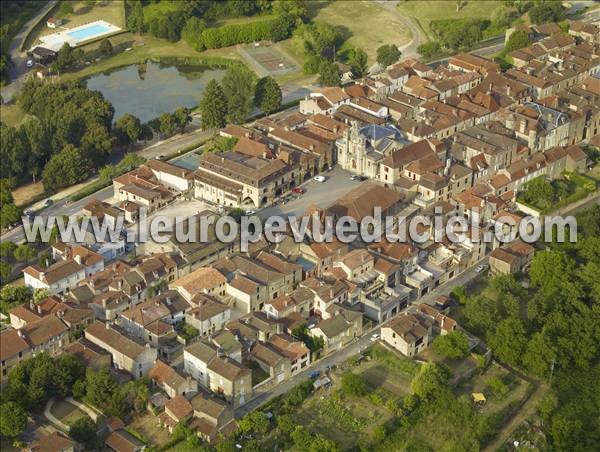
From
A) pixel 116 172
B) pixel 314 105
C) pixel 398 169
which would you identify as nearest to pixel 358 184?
pixel 398 169

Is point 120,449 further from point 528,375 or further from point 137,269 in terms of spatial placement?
point 528,375

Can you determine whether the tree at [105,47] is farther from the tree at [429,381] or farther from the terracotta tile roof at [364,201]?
the tree at [429,381]

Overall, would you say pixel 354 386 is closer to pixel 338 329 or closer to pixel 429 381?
pixel 429 381

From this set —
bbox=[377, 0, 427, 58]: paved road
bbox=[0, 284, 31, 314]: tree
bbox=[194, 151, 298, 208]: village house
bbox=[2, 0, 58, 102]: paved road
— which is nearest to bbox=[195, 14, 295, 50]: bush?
bbox=[377, 0, 427, 58]: paved road

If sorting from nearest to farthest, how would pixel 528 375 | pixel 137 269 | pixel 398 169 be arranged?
pixel 528 375 < pixel 137 269 < pixel 398 169

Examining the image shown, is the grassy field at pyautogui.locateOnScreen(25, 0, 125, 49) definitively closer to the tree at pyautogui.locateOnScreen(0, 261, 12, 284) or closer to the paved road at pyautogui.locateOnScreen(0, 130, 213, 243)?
the paved road at pyautogui.locateOnScreen(0, 130, 213, 243)
